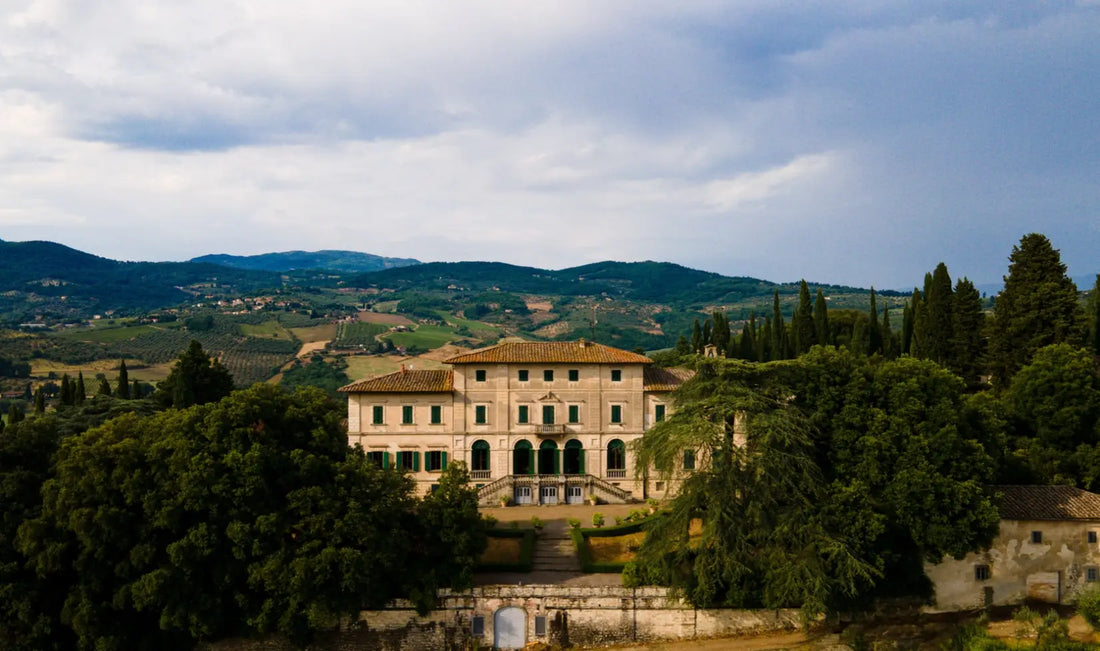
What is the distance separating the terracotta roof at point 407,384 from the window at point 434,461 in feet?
11.9

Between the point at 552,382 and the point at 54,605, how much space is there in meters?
26.4

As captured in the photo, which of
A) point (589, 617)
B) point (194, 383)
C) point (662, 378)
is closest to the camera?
point (589, 617)

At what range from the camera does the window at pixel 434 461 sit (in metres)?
46.8

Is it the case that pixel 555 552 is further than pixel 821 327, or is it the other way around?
pixel 821 327

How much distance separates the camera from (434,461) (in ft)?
154

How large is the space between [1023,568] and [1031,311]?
21.6 m

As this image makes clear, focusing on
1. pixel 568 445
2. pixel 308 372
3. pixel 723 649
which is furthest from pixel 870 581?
pixel 308 372

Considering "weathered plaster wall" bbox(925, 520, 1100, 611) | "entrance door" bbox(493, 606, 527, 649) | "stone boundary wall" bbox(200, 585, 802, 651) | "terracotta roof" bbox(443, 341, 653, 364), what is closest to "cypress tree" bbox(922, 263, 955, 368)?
"terracotta roof" bbox(443, 341, 653, 364)

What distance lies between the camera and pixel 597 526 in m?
40.1

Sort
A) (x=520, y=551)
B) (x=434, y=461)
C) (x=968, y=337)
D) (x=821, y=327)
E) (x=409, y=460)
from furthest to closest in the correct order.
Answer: (x=821, y=327) → (x=968, y=337) → (x=434, y=461) → (x=409, y=460) → (x=520, y=551)

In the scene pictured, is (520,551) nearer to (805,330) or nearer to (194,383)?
(194,383)

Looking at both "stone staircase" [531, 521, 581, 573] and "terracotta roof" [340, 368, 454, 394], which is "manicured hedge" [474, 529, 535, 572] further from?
"terracotta roof" [340, 368, 454, 394]

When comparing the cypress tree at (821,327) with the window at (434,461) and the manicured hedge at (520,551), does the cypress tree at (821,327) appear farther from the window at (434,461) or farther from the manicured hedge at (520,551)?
the manicured hedge at (520,551)

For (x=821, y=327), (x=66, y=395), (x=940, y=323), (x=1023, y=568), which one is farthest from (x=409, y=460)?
(x=821, y=327)
